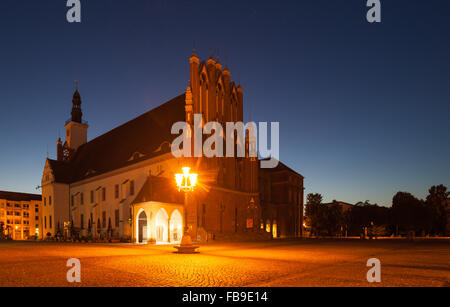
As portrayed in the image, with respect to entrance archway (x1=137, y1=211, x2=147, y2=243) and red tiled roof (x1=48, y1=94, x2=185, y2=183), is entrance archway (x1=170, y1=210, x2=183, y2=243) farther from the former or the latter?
red tiled roof (x1=48, y1=94, x2=185, y2=183)

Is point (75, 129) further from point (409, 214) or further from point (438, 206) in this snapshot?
point (438, 206)

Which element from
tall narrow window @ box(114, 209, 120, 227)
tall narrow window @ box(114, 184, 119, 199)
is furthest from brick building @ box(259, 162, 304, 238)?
tall narrow window @ box(114, 209, 120, 227)

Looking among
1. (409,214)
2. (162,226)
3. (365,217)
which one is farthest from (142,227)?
(365,217)

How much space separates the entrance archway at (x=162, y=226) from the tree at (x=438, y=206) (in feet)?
202

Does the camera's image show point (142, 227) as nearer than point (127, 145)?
Yes

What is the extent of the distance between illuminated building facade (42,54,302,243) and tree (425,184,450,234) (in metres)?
50.6

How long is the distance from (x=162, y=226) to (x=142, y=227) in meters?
2.67

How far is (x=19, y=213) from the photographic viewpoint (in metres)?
120

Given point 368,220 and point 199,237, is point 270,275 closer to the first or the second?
point 199,237

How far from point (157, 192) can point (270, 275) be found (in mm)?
31194

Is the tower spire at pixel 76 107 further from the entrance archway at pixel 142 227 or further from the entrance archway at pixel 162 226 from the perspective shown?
the entrance archway at pixel 162 226

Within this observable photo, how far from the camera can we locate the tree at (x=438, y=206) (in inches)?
3354

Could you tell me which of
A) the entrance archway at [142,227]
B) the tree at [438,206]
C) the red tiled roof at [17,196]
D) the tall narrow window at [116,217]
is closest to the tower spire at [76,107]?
the tall narrow window at [116,217]

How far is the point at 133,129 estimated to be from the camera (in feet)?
192
